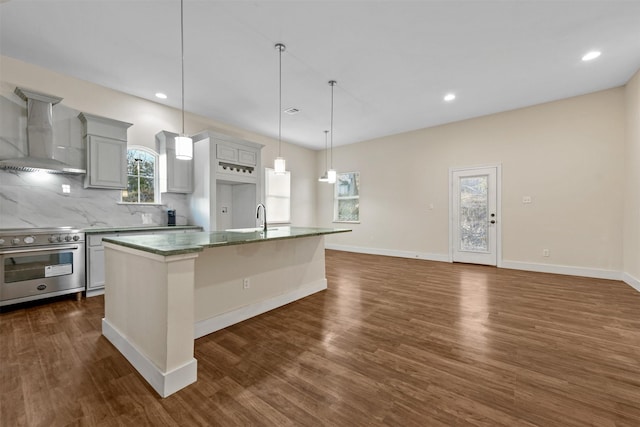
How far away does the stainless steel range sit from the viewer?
2.96 m

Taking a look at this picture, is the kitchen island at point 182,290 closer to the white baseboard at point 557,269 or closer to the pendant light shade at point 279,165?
the pendant light shade at point 279,165

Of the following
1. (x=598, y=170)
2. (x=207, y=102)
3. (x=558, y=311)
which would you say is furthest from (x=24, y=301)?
(x=598, y=170)

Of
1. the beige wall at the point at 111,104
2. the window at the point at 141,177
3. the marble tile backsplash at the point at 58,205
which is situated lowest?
the marble tile backsplash at the point at 58,205

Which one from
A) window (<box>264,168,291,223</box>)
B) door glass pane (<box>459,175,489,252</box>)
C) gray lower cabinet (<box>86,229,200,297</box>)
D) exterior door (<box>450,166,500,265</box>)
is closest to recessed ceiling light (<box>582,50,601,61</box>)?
exterior door (<box>450,166,500,265</box>)

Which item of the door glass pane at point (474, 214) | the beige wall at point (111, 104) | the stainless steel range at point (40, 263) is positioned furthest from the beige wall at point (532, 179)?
the stainless steel range at point (40, 263)

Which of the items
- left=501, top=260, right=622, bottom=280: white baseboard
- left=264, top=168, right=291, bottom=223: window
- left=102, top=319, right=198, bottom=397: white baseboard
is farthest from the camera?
left=264, top=168, right=291, bottom=223: window

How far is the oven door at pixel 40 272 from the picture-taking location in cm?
297

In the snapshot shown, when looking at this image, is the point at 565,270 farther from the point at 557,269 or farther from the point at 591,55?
the point at 591,55

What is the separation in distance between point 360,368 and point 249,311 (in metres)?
1.37

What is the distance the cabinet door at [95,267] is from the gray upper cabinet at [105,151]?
3.14 ft

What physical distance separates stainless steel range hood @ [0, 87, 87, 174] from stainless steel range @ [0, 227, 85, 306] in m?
0.80

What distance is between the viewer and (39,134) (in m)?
3.31

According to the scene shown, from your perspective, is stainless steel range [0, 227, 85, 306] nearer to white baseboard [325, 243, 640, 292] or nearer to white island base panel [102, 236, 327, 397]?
white island base panel [102, 236, 327, 397]

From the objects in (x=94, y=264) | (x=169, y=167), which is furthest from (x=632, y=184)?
(x=94, y=264)
